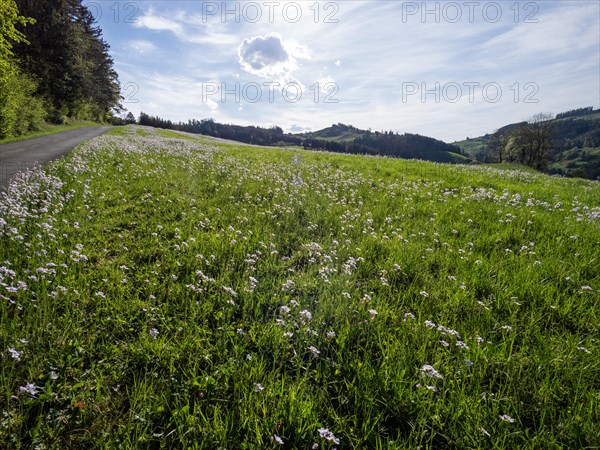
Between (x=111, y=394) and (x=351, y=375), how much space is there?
8.02 ft

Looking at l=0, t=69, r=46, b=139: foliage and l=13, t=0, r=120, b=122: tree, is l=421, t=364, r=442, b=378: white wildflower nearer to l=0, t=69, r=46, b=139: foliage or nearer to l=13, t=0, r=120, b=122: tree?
l=0, t=69, r=46, b=139: foliage

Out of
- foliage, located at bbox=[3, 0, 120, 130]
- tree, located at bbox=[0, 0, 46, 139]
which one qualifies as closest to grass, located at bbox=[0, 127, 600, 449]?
tree, located at bbox=[0, 0, 46, 139]

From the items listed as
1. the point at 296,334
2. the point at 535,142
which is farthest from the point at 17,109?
the point at 535,142

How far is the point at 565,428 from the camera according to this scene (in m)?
2.57

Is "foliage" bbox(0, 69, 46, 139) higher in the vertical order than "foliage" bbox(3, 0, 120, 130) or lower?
lower

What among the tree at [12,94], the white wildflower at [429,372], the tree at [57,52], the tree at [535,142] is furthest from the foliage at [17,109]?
the tree at [535,142]

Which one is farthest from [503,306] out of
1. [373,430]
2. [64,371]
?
[64,371]

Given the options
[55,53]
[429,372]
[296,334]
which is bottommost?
[296,334]

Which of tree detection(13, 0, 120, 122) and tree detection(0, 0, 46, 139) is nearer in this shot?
tree detection(0, 0, 46, 139)

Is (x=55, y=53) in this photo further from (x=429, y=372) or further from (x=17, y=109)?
(x=429, y=372)

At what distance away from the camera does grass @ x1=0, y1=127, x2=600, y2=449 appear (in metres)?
2.66

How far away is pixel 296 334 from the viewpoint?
12.9 ft

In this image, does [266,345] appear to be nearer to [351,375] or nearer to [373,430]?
[351,375]

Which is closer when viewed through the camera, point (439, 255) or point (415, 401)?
point (415, 401)
